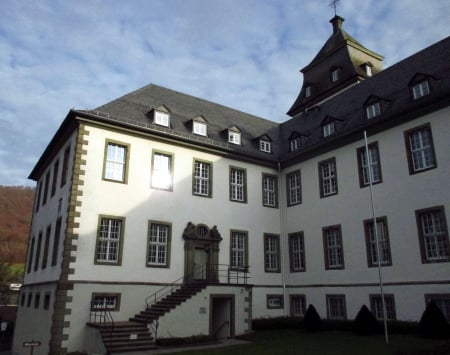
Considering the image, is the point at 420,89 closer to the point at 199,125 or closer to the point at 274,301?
the point at 199,125

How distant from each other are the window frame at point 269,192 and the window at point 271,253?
214 centimetres

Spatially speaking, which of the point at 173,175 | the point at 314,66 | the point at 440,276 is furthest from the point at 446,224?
the point at 314,66

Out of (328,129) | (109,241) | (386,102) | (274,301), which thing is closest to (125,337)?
(109,241)

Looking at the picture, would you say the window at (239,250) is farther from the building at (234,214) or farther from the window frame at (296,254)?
the window frame at (296,254)

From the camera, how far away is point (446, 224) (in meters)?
17.9

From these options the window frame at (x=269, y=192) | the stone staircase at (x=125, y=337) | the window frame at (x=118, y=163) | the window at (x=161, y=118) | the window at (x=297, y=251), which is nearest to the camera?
the stone staircase at (x=125, y=337)

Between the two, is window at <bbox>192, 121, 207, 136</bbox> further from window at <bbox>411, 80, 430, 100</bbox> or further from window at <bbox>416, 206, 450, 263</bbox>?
window at <bbox>416, 206, 450, 263</bbox>

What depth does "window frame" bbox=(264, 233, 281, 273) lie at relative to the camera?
2594 centimetres

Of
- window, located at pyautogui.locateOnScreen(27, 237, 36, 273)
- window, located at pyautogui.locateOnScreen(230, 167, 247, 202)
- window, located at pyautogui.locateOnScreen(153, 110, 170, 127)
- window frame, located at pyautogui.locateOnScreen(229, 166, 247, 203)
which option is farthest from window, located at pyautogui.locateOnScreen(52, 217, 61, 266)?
window, located at pyautogui.locateOnScreen(230, 167, 247, 202)

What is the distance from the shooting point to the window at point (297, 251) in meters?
25.3

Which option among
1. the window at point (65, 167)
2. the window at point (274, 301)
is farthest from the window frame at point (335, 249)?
the window at point (65, 167)

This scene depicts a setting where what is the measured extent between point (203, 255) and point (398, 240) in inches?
408

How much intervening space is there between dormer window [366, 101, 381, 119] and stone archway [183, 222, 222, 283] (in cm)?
1073

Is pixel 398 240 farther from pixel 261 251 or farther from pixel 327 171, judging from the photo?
pixel 261 251
